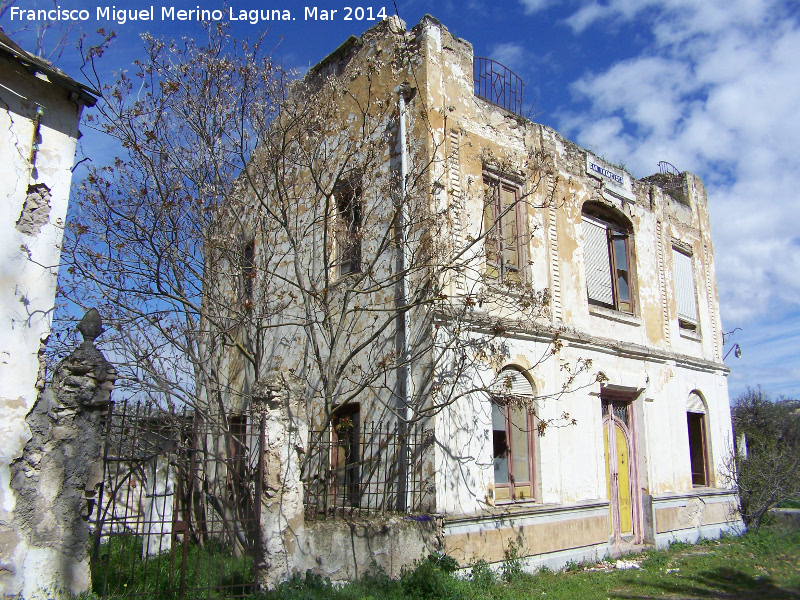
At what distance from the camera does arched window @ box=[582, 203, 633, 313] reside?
→ 11.9 m

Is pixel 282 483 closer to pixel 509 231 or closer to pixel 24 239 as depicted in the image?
pixel 24 239

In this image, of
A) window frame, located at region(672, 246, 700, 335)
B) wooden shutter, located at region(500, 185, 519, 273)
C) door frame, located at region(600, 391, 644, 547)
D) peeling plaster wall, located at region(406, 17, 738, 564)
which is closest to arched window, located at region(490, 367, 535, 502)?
peeling plaster wall, located at region(406, 17, 738, 564)

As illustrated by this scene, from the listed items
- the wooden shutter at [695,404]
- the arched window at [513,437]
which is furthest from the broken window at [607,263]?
the arched window at [513,437]

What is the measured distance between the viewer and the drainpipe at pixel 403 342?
8.19 m

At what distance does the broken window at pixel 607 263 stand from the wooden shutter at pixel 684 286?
2.04 m

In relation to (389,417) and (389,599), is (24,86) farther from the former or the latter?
(389,599)

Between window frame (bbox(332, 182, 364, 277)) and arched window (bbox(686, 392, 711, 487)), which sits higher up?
window frame (bbox(332, 182, 364, 277))

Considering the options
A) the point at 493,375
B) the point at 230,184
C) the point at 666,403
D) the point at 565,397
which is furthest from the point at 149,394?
the point at 666,403

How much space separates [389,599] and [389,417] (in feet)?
8.34

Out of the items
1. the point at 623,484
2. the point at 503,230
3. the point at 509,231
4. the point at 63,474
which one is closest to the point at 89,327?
the point at 63,474

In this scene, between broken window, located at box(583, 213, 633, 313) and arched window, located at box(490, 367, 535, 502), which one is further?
broken window, located at box(583, 213, 633, 313)

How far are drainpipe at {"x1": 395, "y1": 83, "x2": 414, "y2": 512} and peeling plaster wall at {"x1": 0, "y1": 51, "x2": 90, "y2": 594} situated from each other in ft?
13.5

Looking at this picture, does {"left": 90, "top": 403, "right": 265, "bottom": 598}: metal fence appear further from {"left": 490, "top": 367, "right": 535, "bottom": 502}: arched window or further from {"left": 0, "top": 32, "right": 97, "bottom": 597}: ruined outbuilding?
{"left": 490, "top": 367, "right": 535, "bottom": 502}: arched window

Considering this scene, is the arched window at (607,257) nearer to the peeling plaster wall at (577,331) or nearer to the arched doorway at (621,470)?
the peeling plaster wall at (577,331)
